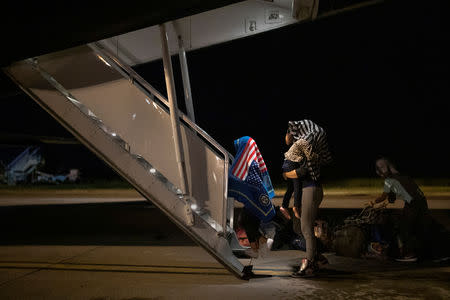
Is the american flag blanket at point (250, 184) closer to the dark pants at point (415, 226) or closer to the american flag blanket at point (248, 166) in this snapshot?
the american flag blanket at point (248, 166)

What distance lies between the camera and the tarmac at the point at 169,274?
4.47m

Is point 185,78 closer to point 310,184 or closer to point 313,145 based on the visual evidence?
point 313,145

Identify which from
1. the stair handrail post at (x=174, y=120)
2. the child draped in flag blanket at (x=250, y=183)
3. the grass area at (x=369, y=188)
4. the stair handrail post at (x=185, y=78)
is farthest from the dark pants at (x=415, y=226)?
the grass area at (x=369, y=188)

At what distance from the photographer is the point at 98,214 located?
1351 cm

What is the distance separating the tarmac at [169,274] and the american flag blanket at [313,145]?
4.59 feet

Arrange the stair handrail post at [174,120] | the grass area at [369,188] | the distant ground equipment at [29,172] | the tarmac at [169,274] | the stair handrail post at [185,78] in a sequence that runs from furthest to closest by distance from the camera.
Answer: the distant ground equipment at [29,172], the grass area at [369,188], the stair handrail post at [185,78], the stair handrail post at [174,120], the tarmac at [169,274]

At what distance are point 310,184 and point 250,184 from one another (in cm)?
124

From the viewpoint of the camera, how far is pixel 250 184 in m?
6.17

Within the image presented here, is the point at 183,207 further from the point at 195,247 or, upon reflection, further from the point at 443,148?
the point at 443,148

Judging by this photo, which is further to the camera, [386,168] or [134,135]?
[386,168]

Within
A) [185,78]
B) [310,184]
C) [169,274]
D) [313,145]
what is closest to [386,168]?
[313,145]

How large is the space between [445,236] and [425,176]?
2861 centimetres

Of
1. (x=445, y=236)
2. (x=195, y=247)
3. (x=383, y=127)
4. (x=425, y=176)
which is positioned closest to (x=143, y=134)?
(x=195, y=247)

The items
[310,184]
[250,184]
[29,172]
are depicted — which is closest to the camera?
[310,184]
